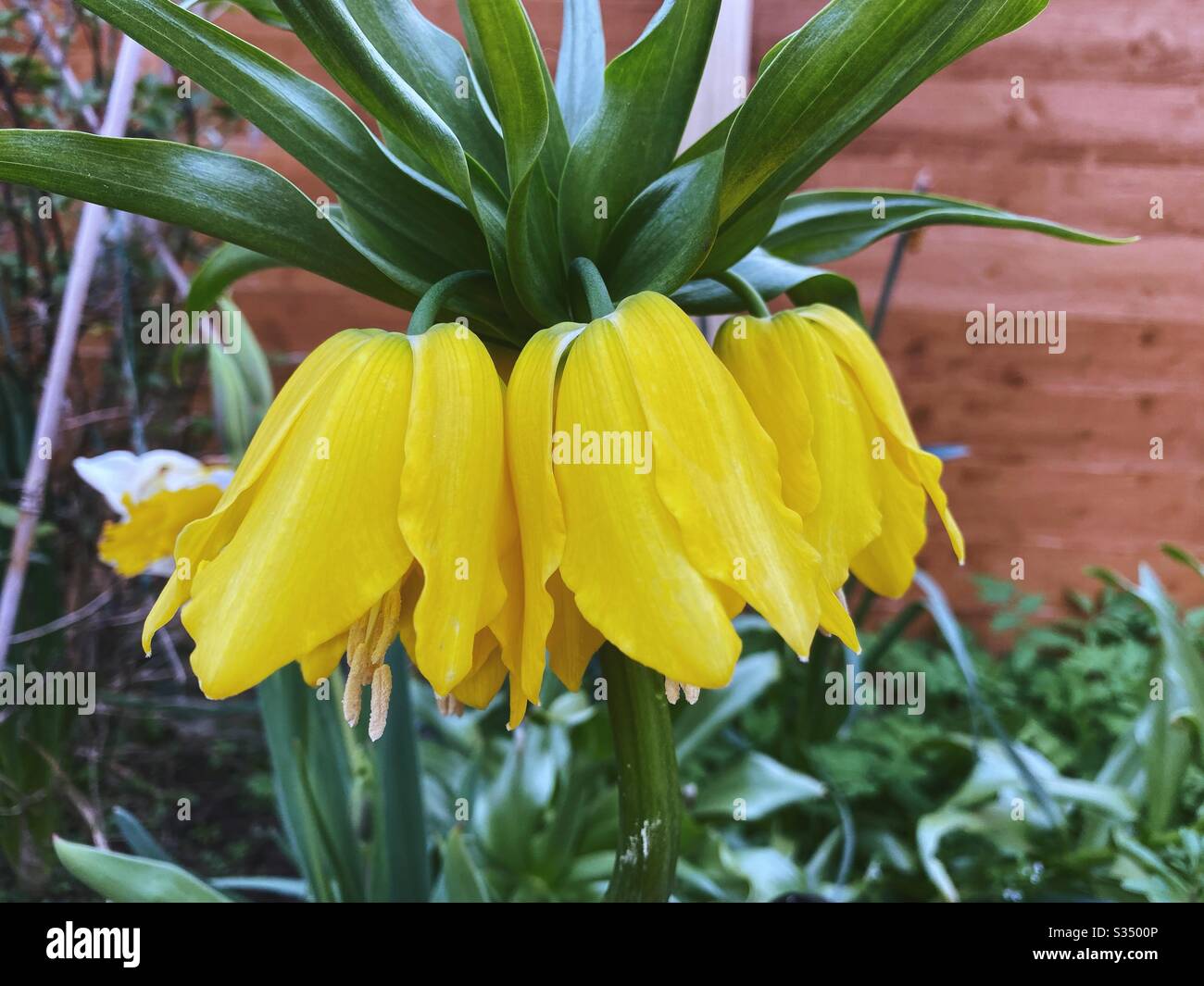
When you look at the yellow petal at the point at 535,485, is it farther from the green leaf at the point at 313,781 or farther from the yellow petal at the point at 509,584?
the green leaf at the point at 313,781

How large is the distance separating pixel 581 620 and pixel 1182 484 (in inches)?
66.3

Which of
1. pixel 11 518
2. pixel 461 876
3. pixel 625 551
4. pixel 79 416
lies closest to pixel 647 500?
pixel 625 551

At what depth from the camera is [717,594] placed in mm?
326

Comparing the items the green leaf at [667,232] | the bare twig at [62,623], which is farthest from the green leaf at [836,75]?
the bare twig at [62,623]

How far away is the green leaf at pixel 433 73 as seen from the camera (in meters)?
0.40

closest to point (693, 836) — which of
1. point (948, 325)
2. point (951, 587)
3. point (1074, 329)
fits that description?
point (951, 587)

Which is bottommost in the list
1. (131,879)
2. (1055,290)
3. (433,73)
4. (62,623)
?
(131,879)

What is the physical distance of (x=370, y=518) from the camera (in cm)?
31

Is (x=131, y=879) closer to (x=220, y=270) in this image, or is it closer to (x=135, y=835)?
(x=135, y=835)

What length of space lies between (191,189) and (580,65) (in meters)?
0.22

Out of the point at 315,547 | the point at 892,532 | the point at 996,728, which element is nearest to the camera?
the point at 315,547

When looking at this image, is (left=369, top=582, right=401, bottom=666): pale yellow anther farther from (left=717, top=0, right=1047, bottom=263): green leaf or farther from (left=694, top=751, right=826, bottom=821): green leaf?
(left=694, top=751, right=826, bottom=821): green leaf
